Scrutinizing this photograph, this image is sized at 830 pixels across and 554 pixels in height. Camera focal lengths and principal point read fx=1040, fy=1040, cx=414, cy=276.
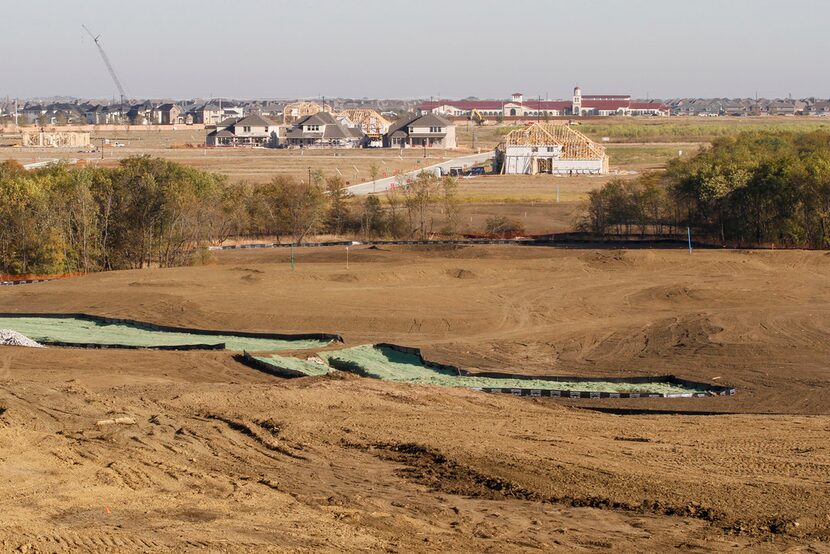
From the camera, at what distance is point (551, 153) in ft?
342

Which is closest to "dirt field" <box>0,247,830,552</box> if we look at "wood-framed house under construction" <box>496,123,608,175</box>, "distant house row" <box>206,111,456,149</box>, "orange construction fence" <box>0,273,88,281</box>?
"orange construction fence" <box>0,273,88,281</box>

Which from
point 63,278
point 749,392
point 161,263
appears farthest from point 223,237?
point 749,392

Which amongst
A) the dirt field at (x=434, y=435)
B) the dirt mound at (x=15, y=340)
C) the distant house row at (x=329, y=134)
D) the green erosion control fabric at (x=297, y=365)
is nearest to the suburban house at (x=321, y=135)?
the distant house row at (x=329, y=134)

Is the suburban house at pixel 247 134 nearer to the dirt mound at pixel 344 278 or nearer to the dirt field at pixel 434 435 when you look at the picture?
the dirt mound at pixel 344 278

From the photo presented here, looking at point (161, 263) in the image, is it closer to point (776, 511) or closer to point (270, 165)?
point (776, 511)

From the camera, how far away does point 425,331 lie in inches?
1403

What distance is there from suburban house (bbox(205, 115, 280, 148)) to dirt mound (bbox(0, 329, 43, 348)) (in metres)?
123

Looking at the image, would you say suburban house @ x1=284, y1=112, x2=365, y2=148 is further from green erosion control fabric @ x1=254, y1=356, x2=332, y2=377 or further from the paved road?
green erosion control fabric @ x1=254, y1=356, x2=332, y2=377

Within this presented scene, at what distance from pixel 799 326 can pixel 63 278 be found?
32754mm

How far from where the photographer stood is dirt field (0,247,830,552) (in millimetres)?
15547

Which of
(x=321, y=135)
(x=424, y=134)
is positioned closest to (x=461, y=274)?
(x=424, y=134)

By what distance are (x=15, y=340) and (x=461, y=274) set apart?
19.9 m

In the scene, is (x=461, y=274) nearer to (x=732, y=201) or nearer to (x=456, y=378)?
(x=456, y=378)

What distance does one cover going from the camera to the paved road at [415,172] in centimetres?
8900
